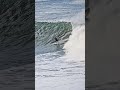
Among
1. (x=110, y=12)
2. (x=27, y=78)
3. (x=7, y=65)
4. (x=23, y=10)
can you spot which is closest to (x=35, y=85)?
(x=27, y=78)

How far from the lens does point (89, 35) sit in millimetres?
2586

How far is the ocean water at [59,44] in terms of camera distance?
255 centimetres

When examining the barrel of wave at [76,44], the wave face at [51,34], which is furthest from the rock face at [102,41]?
the wave face at [51,34]

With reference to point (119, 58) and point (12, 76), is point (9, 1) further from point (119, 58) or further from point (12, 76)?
point (119, 58)

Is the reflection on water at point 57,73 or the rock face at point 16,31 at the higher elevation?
the rock face at point 16,31

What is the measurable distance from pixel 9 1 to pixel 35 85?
693 mm

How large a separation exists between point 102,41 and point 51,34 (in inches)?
16.4

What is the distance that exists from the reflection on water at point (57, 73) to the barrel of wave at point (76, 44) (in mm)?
51

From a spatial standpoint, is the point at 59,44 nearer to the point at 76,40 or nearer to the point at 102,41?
the point at 76,40

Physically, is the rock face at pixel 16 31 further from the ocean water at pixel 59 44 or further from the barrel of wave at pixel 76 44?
the barrel of wave at pixel 76 44

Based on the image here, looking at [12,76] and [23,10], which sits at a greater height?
[23,10]

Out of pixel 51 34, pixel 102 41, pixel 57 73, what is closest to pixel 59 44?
pixel 51 34

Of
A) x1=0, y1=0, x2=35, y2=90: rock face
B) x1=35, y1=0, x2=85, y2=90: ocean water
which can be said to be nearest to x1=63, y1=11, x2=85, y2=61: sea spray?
x1=35, y1=0, x2=85, y2=90: ocean water

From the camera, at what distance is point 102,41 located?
8.54 ft
